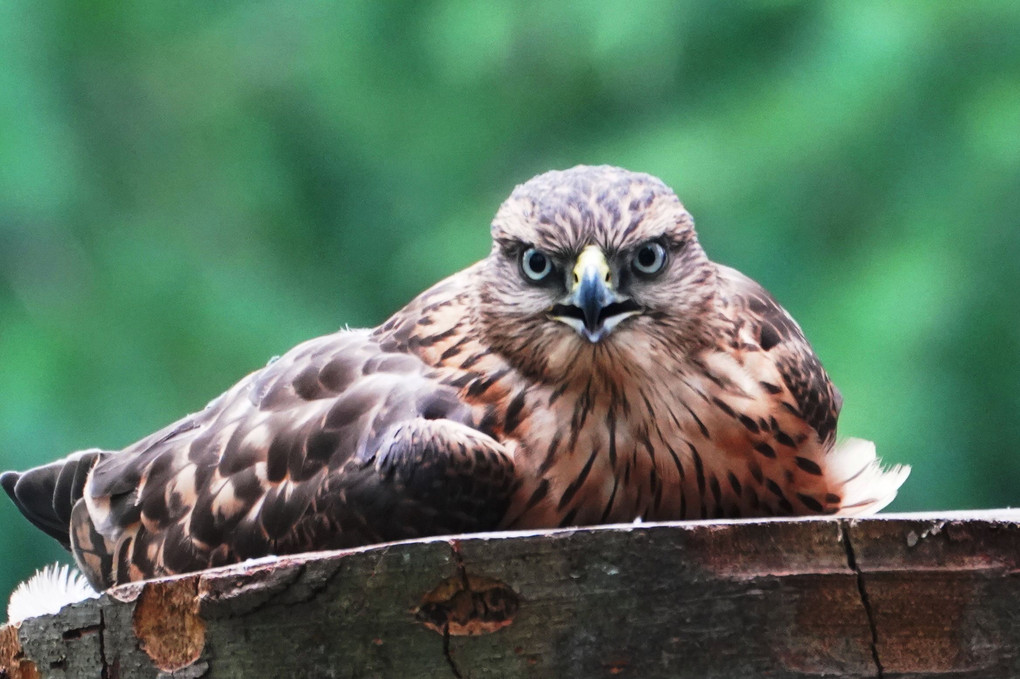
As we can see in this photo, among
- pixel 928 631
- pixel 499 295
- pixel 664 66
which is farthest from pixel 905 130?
pixel 928 631

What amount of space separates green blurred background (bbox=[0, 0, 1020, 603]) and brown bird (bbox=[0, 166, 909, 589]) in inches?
46.9

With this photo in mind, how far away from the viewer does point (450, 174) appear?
382cm

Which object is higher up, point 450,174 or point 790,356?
point 450,174

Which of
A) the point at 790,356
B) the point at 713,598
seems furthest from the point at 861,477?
the point at 713,598

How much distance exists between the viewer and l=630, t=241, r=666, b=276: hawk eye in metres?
1.89

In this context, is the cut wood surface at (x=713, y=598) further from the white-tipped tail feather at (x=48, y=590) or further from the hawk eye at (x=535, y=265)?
the white-tipped tail feather at (x=48, y=590)

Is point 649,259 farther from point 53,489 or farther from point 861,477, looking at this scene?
point 53,489

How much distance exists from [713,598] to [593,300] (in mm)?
546

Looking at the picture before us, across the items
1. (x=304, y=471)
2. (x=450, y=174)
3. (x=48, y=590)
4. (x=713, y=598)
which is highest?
(x=450, y=174)

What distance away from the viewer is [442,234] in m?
3.71

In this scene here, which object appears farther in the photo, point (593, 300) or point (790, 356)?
point (790, 356)

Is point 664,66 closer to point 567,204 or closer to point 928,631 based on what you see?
point 567,204

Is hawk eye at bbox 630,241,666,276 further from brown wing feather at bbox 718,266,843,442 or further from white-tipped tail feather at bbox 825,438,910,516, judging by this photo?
white-tipped tail feather at bbox 825,438,910,516

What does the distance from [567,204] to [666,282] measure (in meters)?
0.19
